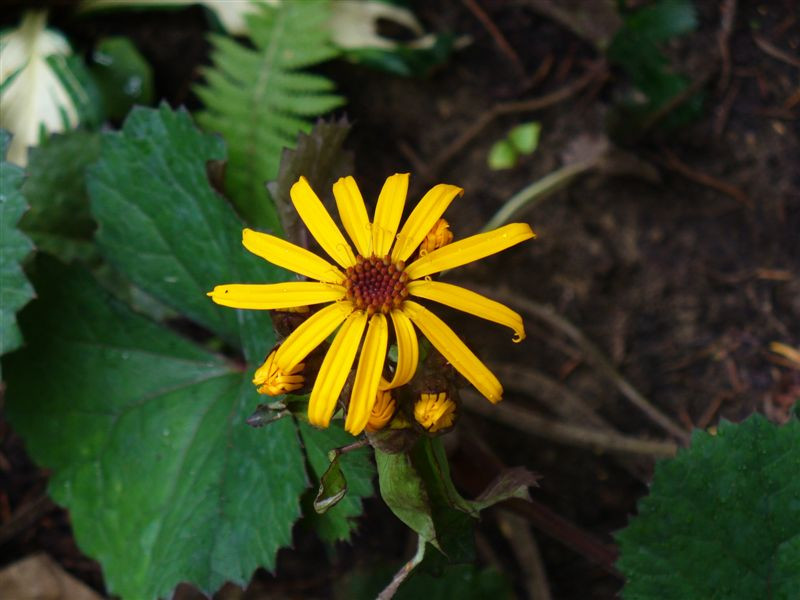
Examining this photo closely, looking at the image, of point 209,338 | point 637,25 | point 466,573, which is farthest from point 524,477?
point 637,25

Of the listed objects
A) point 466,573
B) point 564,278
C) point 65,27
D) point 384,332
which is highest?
point 65,27

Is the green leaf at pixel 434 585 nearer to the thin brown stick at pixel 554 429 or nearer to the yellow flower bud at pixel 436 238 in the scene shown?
the thin brown stick at pixel 554 429

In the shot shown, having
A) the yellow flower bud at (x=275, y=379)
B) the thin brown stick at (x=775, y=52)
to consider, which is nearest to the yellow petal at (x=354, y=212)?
the yellow flower bud at (x=275, y=379)

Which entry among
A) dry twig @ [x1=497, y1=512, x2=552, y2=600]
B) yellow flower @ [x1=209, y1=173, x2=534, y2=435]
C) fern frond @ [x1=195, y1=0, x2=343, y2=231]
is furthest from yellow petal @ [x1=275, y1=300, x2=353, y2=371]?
dry twig @ [x1=497, y1=512, x2=552, y2=600]

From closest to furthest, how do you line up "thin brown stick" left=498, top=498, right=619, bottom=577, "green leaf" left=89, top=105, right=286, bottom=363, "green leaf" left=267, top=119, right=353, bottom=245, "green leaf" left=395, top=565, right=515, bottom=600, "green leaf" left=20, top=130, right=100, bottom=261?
1. "green leaf" left=267, top=119, right=353, bottom=245
2. "thin brown stick" left=498, top=498, right=619, bottom=577
3. "green leaf" left=89, top=105, right=286, bottom=363
4. "green leaf" left=395, top=565, right=515, bottom=600
5. "green leaf" left=20, top=130, right=100, bottom=261

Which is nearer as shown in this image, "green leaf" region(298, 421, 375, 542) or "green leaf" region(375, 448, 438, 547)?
"green leaf" region(375, 448, 438, 547)

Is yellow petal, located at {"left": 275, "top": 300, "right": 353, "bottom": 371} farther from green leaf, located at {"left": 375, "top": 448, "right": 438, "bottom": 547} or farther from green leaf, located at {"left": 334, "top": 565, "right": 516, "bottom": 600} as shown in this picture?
green leaf, located at {"left": 334, "top": 565, "right": 516, "bottom": 600}

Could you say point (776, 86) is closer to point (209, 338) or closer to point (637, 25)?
point (637, 25)

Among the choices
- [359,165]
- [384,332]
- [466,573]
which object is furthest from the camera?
[359,165]
